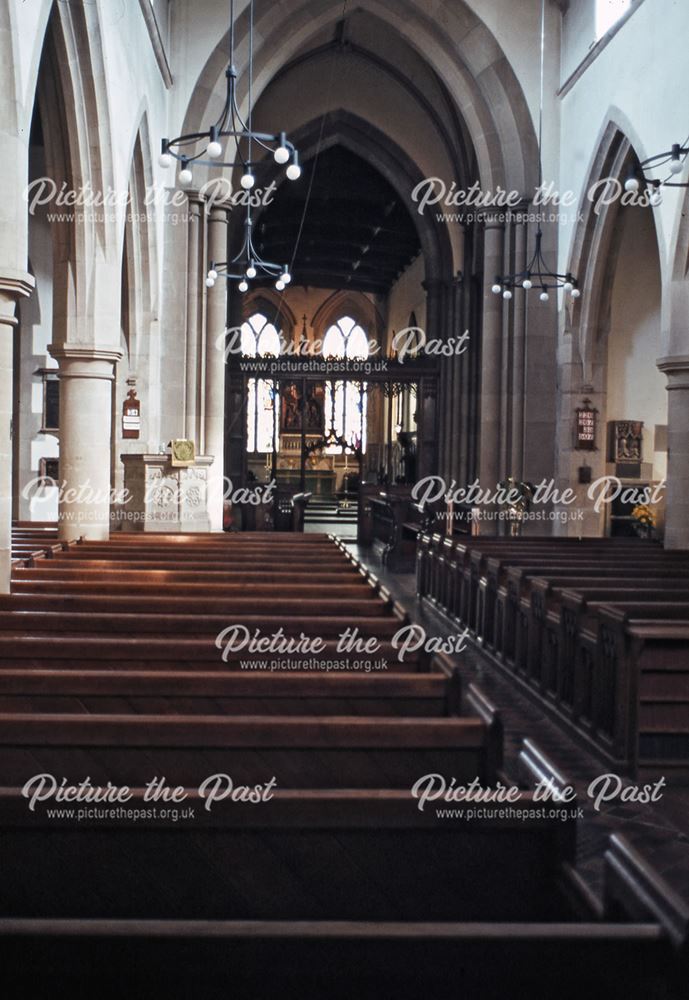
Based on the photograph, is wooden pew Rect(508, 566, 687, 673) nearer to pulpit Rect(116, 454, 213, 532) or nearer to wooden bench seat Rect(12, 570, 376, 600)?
wooden bench seat Rect(12, 570, 376, 600)

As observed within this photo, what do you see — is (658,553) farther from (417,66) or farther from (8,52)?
(417,66)

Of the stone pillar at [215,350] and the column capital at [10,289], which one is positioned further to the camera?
the stone pillar at [215,350]

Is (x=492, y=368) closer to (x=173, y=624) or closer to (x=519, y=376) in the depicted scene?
(x=519, y=376)

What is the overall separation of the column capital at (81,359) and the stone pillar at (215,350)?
16.0 feet

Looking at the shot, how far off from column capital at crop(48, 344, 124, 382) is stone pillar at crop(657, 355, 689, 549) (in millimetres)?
6276

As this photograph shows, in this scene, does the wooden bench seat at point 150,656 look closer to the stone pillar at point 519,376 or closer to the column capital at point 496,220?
the stone pillar at point 519,376

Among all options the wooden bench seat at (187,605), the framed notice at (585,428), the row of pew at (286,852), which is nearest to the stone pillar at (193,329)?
the framed notice at (585,428)

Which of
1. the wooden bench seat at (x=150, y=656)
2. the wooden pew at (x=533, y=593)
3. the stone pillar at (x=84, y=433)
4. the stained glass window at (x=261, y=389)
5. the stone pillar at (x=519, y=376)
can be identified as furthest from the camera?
the stained glass window at (x=261, y=389)

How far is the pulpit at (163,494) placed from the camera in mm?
11898

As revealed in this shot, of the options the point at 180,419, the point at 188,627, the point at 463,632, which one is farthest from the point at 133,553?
the point at 180,419

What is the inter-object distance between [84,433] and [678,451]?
664 cm

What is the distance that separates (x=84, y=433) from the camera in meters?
9.63

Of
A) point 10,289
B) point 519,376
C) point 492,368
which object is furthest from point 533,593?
point 492,368

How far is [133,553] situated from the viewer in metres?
7.60
